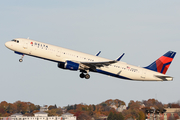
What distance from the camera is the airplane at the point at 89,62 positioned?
58469mm

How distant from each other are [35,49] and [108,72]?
1475 cm

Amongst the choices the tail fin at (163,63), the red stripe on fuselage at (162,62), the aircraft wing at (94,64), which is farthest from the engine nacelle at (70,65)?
the red stripe on fuselage at (162,62)

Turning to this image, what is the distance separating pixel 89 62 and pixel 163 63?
17.7 m

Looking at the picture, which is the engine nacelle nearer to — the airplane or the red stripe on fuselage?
the airplane

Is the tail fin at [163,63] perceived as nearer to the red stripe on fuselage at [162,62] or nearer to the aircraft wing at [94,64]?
the red stripe on fuselage at [162,62]

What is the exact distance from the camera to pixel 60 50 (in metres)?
59.6

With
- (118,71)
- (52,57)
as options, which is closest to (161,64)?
(118,71)

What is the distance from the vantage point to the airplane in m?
58.5

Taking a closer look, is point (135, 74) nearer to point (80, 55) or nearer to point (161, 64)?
point (161, 64)

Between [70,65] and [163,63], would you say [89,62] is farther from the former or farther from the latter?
[163,63]

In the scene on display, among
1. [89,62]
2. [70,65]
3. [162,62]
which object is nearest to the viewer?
[70,65]

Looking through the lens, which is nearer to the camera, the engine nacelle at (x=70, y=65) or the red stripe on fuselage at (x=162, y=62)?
the engine nacelle at (x=70, y=65)

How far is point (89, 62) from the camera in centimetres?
6031

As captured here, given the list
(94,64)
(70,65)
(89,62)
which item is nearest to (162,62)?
(94,64)
